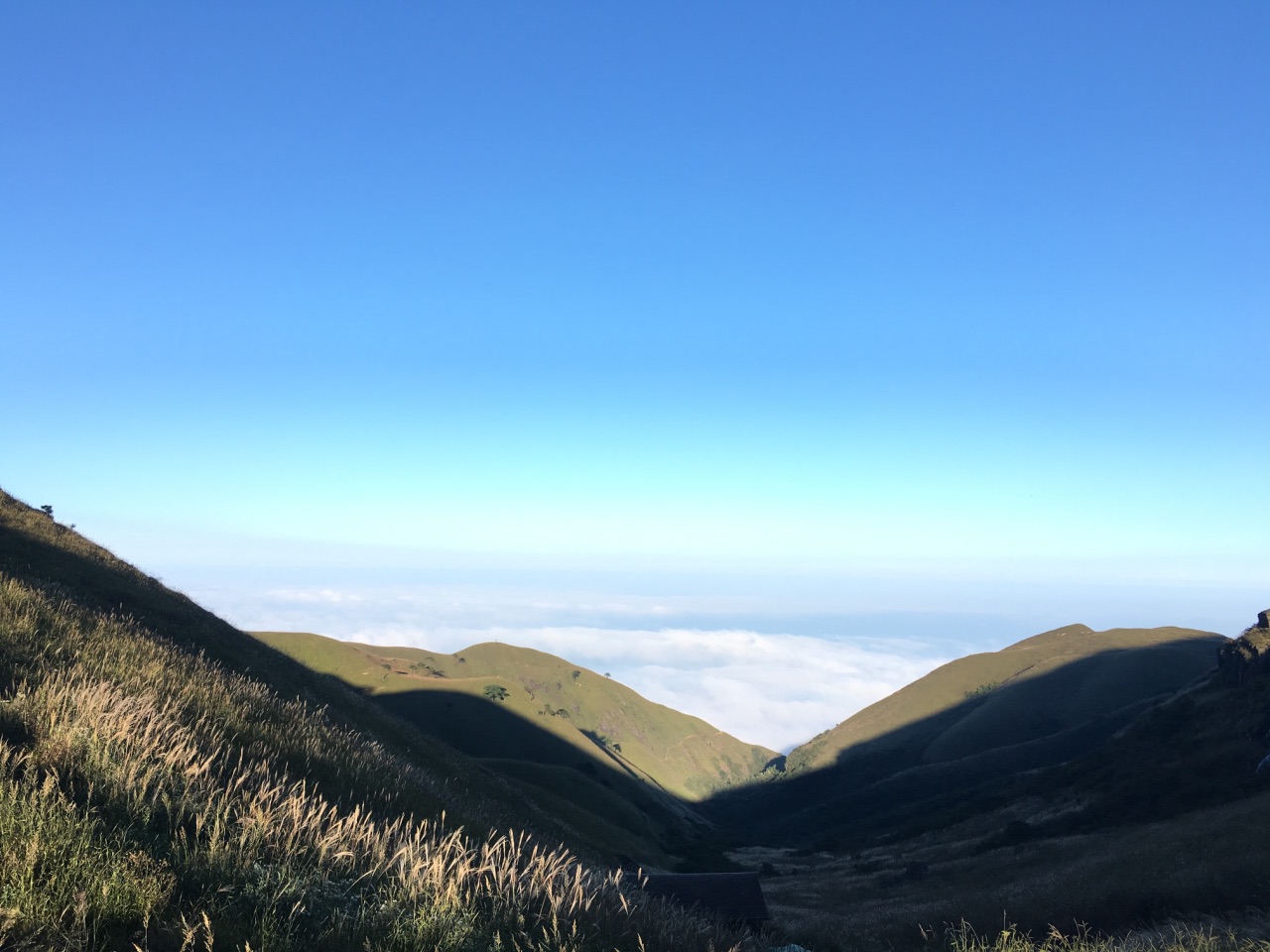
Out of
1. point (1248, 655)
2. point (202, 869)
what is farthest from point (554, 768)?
point (202, 869)

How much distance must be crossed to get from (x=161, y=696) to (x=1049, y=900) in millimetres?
40984

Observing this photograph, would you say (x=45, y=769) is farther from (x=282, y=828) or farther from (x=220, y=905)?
(x=220, y=905)

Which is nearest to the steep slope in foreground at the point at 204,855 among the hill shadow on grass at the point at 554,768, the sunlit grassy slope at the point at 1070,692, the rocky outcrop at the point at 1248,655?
the hill shadow on grass at the point at 554,768

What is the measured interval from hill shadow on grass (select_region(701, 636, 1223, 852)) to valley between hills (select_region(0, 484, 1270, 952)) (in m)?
21.3

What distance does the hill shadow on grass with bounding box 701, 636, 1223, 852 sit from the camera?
425 feet

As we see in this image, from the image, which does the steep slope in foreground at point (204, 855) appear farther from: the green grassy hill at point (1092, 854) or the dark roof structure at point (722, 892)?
the dark roof structure at point (722, 892)

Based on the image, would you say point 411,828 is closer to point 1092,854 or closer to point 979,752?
point 1092,854

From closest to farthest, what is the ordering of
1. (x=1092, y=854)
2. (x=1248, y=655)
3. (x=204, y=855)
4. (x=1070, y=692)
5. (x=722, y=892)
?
(x=204, y=855), (x=722, y=892), (x=1092, y=854), (x=1248, y=655), (x=1070, y=692)

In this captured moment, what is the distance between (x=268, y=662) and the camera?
39.8 metres

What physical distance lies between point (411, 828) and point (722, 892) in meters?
27.5

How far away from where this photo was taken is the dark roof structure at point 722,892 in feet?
98.3

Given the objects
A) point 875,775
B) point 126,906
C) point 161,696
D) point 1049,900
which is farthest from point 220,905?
point 875,775

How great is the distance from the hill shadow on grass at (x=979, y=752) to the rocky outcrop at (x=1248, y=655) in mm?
34323

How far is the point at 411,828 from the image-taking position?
914cm
